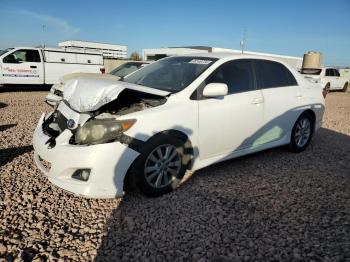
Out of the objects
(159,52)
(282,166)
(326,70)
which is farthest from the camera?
(159,52)

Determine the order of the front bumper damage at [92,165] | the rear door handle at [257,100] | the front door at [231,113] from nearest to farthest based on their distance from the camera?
the front bumper damage at [92,165] < the front door at [231,113] < the rear door handle at [257,100]

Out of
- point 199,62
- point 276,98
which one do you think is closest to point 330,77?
point 276,98

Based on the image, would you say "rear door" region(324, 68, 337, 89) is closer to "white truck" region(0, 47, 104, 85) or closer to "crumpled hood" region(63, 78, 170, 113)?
"white truck" region(0, 47, 104, 85)

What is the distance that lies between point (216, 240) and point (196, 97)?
1695 mm

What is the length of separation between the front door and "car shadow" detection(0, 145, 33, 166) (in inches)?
116

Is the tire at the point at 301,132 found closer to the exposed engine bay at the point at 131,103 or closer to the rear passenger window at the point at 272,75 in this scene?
the rear passenger window at the point at 272,75

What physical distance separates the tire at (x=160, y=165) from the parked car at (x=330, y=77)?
57.7ft

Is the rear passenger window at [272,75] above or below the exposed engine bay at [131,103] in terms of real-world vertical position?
above

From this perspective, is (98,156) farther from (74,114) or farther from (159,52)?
(159,52)

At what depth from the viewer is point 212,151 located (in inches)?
159

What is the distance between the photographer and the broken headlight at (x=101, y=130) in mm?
3195

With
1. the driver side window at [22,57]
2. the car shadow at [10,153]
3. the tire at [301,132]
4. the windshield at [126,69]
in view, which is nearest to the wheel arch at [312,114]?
the tire at [301,132]

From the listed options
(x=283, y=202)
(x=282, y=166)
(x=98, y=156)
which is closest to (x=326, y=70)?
(x=282, y=166)

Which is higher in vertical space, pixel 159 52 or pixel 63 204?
pixel 159 52
